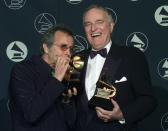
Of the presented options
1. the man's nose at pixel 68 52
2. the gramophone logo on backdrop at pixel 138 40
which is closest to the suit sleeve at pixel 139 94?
the man's nose at pixel 68 52

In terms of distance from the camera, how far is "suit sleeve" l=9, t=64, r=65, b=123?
171 centimetres

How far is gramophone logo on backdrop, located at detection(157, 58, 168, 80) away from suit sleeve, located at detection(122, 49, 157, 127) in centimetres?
62

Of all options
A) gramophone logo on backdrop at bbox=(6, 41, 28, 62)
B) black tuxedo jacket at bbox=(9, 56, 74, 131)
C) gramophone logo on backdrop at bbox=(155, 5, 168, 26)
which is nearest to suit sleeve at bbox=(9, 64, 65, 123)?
black tuxedo jacket at bbox=(9, 56, 74, 131)

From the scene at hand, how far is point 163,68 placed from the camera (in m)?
2.55

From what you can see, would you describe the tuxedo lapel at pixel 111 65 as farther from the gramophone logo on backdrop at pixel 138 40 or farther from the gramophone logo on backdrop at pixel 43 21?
the gramophone logo on backdrop at pixel 43 21

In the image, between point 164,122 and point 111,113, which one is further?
point 164,122

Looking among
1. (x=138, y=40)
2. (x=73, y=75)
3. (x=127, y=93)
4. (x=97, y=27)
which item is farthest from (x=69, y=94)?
(x=138, y=40)

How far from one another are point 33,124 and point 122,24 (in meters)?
1.12

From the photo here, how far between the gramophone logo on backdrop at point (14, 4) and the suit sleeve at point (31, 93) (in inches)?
34.5

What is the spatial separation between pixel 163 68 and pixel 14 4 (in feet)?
3.86

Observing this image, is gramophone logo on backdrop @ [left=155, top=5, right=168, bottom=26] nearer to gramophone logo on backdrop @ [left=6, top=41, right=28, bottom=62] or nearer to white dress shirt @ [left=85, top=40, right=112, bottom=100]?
white dress shirt @ [left=85, top=40, right=112, bottom=100]

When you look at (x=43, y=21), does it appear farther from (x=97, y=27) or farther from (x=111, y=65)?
(x=111, y=65)

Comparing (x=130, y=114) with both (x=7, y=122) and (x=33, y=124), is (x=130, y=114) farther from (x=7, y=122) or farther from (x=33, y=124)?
(x=7, y=122)

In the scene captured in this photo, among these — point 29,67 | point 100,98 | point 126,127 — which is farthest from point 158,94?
point 29,67
